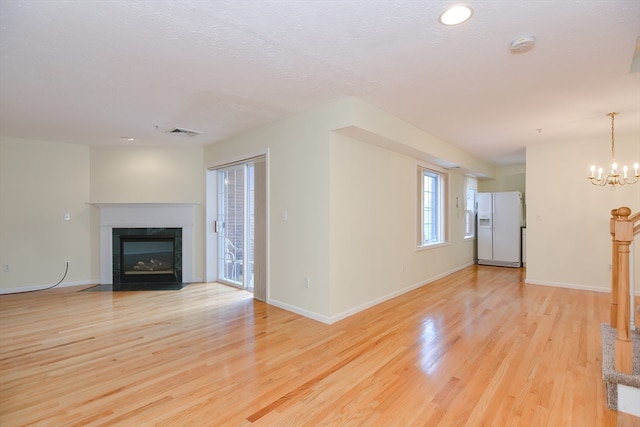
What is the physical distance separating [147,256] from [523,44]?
6.13 metres

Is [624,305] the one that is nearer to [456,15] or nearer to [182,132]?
[456,15]

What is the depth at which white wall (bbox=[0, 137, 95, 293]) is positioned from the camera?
493cm

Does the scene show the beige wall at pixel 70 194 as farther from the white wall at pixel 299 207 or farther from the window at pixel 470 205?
the window at pixel 470 205

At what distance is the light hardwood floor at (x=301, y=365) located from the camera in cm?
196

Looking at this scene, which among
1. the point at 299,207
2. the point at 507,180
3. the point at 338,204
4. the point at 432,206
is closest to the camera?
the point at 338,204

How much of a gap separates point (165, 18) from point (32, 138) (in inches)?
185

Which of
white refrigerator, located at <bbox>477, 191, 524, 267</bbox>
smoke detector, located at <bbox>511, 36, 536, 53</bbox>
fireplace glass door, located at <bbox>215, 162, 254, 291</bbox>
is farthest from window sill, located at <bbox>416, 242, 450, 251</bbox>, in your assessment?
smoke detector, located at <bbox>511, 36, 536, 53</bbox>

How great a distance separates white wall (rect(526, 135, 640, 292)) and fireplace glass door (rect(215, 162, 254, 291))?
15.9ft

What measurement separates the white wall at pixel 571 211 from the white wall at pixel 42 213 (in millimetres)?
7858

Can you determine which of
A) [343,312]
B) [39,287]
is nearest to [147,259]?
[39,287]

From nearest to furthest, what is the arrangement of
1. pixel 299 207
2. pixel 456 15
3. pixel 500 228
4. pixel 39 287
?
pixel 456 15, pixel 299 207, pixel 39 287, pixel 500 228

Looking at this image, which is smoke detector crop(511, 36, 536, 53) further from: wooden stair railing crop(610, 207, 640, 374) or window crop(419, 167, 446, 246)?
window crop(419, 167, 446, 246)

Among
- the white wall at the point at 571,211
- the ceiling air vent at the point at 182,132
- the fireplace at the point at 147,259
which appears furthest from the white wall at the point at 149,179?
the white wall at the point at 571,211

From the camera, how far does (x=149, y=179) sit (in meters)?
5.64
